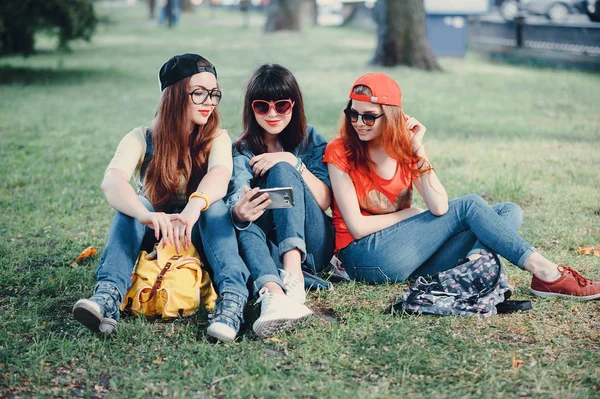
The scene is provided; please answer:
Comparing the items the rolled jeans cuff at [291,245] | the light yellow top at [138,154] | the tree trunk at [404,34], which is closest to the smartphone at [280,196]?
the rolled jeans cuff at [291,245]

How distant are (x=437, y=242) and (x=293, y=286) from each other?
87 centimetres

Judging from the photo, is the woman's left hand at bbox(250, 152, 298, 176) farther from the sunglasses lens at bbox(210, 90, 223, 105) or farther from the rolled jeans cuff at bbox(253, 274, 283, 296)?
the rolled jeans cuff at bbox(253, 274, 283, 296)

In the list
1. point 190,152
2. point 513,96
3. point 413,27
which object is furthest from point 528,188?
point 413,27

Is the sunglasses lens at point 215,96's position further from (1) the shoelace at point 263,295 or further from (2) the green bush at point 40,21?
(2) the green bush at point 40,21

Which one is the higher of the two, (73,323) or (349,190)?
(349,190)

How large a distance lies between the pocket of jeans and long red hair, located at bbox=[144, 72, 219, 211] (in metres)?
1.05

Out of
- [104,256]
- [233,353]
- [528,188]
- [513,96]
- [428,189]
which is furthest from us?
[513,96]

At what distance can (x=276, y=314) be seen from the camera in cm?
352

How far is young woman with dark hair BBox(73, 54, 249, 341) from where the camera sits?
3590mm

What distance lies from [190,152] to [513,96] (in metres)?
9.72

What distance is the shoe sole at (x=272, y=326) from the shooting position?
11.4ft

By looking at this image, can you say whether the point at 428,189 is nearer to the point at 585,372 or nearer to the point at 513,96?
the point at 585,372

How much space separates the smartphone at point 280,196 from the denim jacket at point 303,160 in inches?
10.2

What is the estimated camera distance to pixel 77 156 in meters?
8.10
